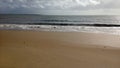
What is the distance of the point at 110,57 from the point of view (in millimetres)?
4832

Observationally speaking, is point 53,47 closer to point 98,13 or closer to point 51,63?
point 51,63

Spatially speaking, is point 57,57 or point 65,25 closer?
point 57,57

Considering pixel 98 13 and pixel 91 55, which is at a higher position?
pixel 91 55

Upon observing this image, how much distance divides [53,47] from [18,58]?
1388 millimetres

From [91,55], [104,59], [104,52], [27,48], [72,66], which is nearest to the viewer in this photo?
[72,66]

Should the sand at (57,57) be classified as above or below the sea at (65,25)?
above

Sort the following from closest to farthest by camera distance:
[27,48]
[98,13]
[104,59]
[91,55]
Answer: [104,59], [91,55], [27,48], [98,13]

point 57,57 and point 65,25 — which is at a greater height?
point 57,57

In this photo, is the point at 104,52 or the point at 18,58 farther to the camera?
the point at 104,52

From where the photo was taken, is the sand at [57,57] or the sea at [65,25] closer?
the sand at [57,57]

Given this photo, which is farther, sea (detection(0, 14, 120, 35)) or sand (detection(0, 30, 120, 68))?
sea (detection(0, 14, 120, 35))

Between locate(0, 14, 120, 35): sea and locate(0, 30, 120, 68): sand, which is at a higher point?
locate(0, 30, 120, 68): sand

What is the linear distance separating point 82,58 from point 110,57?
71 centimetres

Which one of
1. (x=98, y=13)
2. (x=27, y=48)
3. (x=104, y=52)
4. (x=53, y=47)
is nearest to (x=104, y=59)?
(x=104, y=52)
